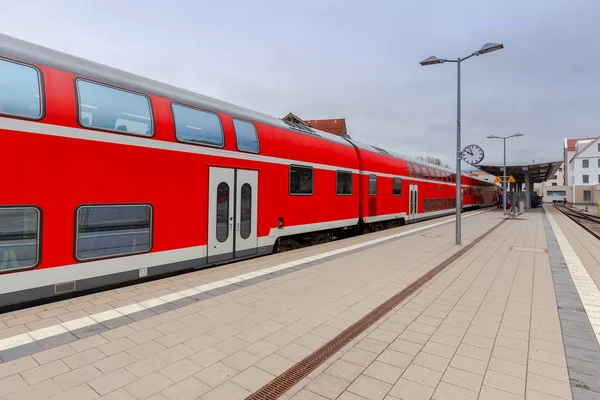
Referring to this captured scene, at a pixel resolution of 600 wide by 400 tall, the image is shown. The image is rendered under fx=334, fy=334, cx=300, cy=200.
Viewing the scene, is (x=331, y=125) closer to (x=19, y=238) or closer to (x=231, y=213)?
(x=231, y=213)

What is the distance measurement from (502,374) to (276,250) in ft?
20.0

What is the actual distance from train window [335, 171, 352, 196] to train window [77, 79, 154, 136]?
632 cm

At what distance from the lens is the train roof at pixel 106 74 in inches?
165

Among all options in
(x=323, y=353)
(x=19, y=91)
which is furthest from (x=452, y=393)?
(x=19, y=91)

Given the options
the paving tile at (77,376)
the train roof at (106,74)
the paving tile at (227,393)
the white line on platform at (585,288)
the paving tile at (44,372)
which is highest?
the train roof at (106,74)

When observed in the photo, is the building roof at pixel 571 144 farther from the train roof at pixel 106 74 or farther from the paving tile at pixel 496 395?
the paving tile at pixel 496 395

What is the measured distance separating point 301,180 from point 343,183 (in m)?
2.35

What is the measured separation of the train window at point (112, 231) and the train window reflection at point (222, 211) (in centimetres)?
146

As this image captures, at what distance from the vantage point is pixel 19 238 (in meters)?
4.01

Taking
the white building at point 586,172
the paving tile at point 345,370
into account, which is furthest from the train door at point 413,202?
the white building at point 586,172

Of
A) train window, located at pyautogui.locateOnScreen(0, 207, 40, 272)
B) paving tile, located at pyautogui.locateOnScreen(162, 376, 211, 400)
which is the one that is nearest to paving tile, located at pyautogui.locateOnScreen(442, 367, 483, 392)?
paving tile, located at pyautogui.locateOnScreen(162, 376, 211, 400)

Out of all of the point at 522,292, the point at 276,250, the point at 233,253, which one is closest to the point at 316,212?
the point at 276,250

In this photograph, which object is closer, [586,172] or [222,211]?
[222,211]

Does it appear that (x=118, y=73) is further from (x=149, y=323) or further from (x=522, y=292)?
(x=522, y=292)
